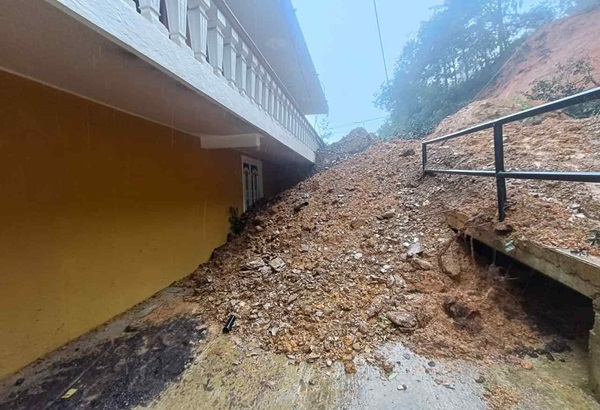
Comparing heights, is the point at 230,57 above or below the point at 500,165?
above

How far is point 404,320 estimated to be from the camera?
1.90 metres

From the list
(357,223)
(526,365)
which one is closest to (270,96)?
(357,223)

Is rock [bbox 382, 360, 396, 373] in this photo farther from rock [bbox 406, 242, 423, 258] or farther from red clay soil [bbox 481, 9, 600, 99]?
red clay soil [bbox 481, 9, 600, 99]

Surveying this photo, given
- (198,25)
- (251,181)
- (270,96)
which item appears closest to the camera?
(198,25)

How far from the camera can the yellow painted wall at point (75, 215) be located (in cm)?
177

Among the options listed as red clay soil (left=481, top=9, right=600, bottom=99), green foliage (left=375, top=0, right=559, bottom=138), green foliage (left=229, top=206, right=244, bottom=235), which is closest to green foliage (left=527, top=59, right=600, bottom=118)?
red clay soil (left=481, top=9, right=600, bottom=99)

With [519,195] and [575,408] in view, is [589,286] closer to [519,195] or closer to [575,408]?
[575,408]

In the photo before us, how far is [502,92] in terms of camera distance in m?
7.69

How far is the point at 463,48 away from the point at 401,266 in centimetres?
1011

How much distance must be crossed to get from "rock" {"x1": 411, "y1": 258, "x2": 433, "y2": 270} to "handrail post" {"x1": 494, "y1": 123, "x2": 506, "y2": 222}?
0.64m

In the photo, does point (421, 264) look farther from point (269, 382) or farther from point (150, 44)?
point (150, 44)

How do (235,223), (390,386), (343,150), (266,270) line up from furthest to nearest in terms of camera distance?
(343,150), (235,223), (266,270), (390,386)

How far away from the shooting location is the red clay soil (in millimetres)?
7336

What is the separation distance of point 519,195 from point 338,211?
194cm
